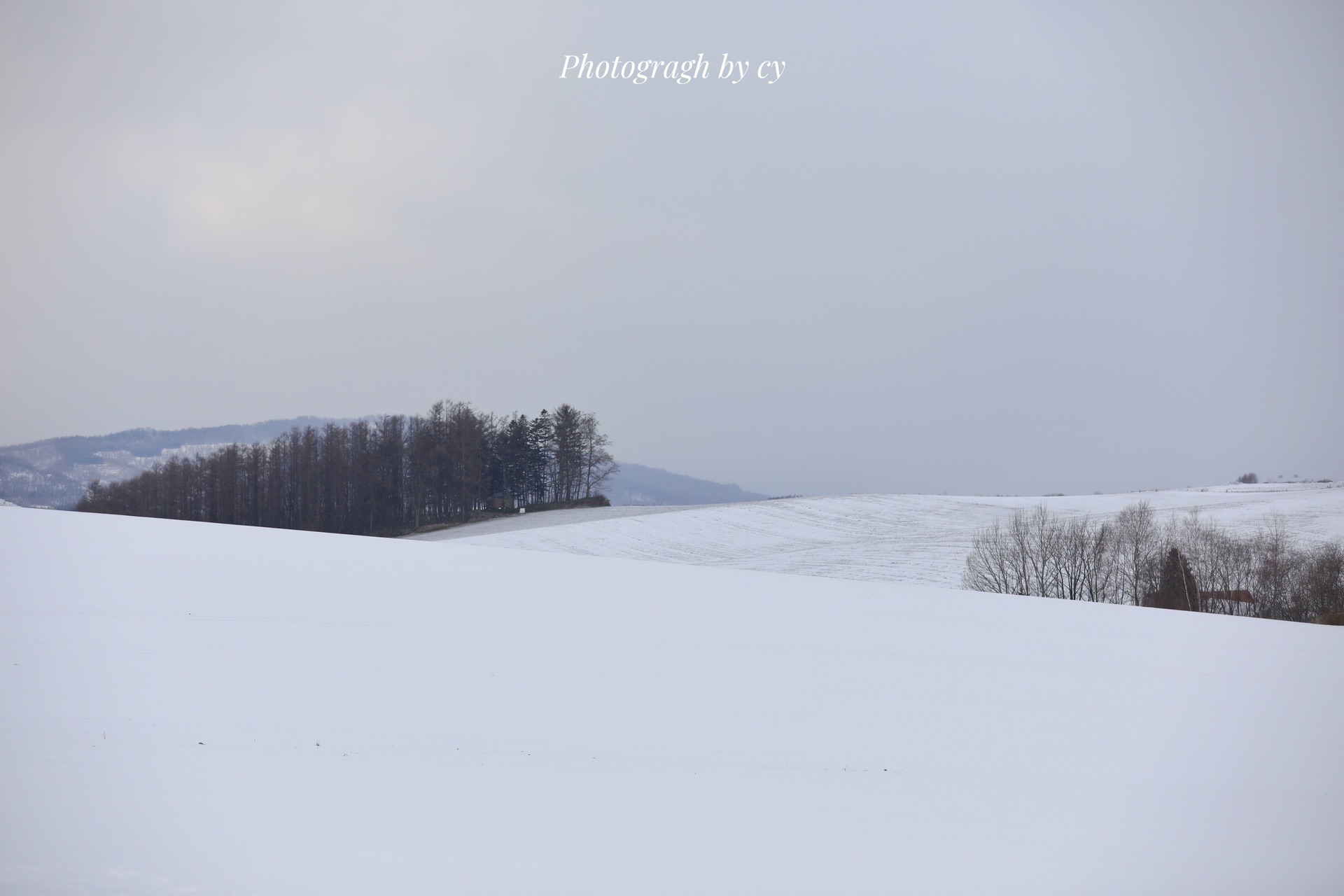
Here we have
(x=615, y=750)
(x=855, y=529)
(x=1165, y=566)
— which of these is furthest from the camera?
(x=855, y=529)

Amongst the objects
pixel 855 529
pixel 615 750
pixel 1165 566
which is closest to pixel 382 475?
pixel 855 529

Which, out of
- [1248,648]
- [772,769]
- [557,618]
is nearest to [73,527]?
[557,618]

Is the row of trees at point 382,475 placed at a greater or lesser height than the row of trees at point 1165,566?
greater

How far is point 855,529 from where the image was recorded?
112ft

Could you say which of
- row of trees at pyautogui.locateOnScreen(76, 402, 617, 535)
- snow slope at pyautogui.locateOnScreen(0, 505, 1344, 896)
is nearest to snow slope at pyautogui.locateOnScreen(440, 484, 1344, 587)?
row of trees at pyautogui.locateOnScreen(76, 402, 617, 535)

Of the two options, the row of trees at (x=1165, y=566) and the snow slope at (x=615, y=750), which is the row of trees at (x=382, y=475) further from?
the snow slope at (x=615, y=750)

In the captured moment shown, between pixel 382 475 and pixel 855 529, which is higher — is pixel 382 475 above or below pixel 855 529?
above

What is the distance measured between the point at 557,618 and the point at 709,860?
4.56 metres

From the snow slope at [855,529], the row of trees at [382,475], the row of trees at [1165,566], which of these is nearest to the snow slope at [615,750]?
the snow slope at [855,529]

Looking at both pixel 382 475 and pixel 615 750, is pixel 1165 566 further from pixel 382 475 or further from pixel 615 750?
pixel 382 475

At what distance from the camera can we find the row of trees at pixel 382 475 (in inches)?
1636

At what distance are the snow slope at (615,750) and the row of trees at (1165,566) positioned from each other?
19789 mm

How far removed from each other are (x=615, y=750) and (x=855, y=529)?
3018cm

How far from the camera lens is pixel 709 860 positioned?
159 inches
